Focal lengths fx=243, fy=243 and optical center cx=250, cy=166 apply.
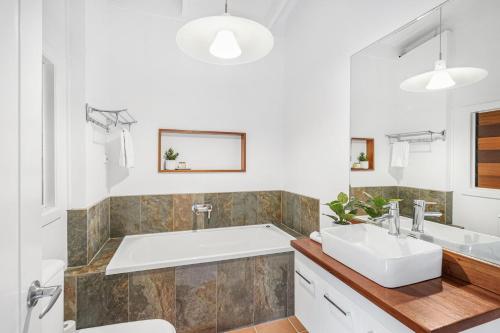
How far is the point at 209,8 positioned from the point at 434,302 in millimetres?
2787

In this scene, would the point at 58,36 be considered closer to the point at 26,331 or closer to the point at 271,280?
the point at 26,331

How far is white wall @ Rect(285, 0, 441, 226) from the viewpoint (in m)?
1.76

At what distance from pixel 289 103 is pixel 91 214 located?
2370mm

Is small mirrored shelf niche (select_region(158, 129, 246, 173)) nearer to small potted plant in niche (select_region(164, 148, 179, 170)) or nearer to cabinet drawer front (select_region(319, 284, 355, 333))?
small potted plant in niche (select_region(164, 148, 179, 170))

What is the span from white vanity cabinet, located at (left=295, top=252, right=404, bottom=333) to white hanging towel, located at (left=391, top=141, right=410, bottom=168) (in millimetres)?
819

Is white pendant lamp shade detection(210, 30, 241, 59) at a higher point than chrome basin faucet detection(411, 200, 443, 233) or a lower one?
higher

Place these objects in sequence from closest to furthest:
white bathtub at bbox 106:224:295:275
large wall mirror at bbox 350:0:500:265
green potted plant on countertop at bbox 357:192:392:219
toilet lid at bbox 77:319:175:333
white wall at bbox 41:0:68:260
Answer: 1. large wall mirror at bbox 350:0:500:265
2. toilet lid at bbox 77:319:175:333
3. green potted plant on countertop at bbox 357:192:392:219
4. white wall at bbox 41:0:68:260
5. white bathtub at bbox 106:224:295:275

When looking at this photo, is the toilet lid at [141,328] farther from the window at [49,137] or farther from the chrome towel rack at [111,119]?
the chrome towel rack at [111,119]

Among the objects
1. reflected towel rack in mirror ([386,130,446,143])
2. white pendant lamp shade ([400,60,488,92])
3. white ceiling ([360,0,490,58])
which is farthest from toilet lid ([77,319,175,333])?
white ceiling ([360,0,490,58])

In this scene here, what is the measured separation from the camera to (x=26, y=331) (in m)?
0.68

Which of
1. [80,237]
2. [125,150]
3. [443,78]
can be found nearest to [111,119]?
[125,150]

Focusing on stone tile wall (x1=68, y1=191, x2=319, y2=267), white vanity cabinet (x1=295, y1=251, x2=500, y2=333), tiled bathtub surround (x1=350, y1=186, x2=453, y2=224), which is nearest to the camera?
white vanity cabinet (x1=295, y1=251, x2=500, y2=333)

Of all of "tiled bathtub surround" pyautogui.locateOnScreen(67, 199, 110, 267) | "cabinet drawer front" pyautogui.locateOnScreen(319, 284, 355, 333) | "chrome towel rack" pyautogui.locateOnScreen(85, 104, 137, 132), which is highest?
"chrome towel rack" pyautogui.locateOnScreen(85, 104, 137, 132)

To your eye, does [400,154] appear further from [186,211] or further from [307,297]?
[186,211]
